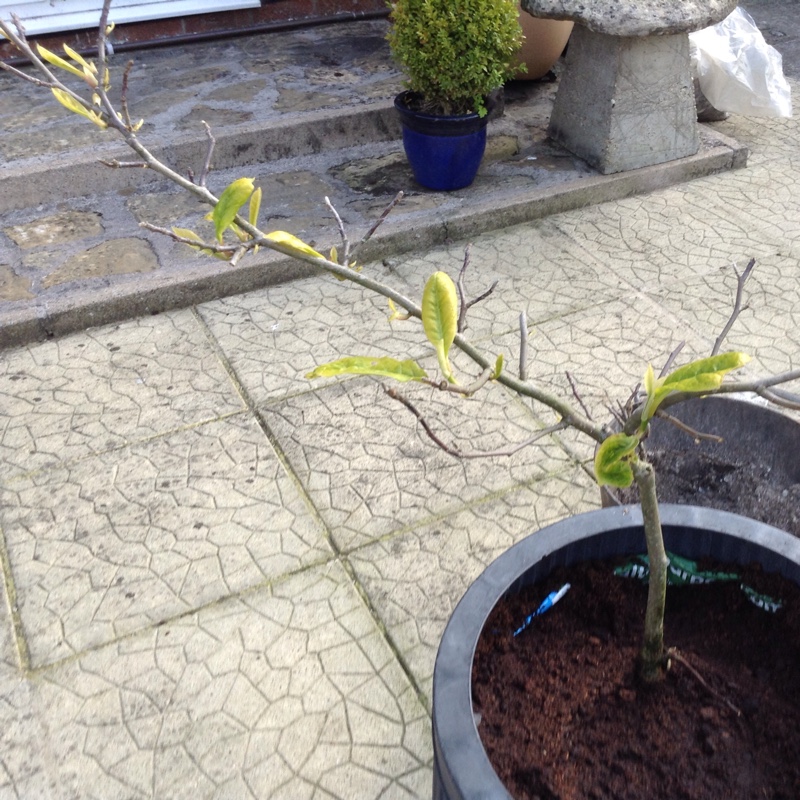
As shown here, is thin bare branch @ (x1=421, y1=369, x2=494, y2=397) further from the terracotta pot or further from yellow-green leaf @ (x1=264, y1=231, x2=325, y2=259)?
the terracotta pot

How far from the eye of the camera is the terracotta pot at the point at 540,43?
16.9 feet

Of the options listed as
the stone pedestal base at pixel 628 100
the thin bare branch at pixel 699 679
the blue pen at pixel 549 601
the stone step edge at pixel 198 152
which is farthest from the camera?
the stone step edge at pixel 198 152

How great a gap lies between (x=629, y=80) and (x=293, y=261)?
1942mm

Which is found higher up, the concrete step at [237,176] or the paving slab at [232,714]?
the concrete step at [237,176]

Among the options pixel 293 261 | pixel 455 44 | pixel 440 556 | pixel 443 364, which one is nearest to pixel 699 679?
pixel 443 364

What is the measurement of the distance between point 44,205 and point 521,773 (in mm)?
3900

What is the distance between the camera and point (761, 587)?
5.19 ft

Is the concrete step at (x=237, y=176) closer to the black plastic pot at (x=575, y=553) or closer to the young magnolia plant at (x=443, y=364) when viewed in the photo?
the young magnolia plant at (x=443, y=364)

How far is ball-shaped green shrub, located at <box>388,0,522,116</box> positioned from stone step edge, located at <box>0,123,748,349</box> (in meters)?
0.53

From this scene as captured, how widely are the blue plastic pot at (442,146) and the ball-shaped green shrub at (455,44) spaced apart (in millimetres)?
112

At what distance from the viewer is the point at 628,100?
4.21 meters

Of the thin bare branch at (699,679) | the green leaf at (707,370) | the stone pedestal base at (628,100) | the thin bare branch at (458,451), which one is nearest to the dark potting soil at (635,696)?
the thin bare branch at (699,679)

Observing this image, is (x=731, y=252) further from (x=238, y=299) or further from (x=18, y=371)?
(x=18, y=371)

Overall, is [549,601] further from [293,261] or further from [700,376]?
[293,261]
